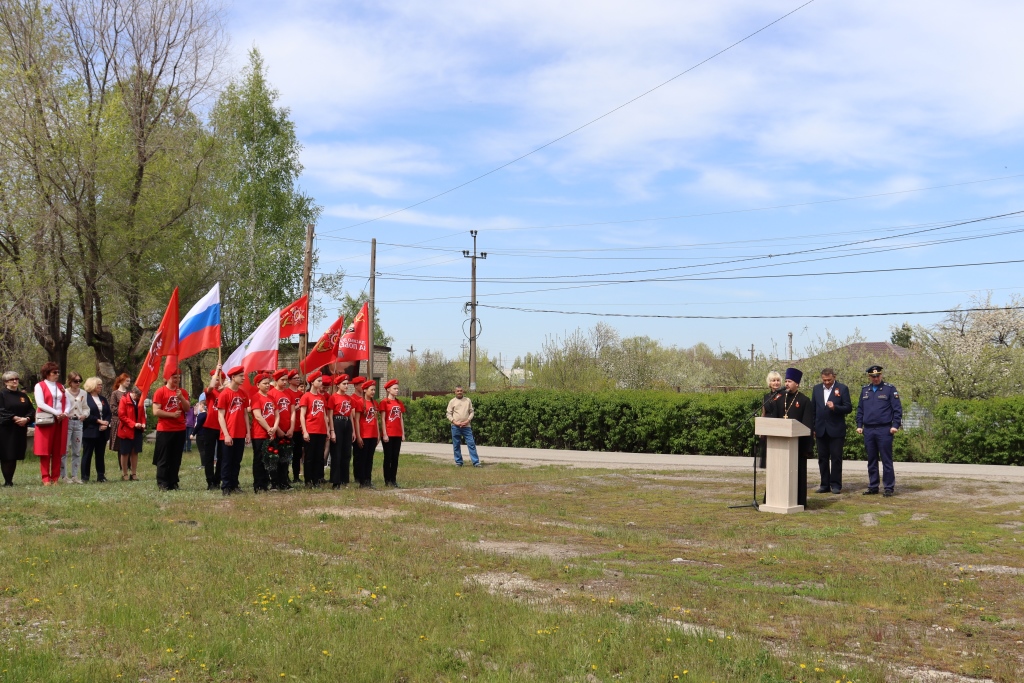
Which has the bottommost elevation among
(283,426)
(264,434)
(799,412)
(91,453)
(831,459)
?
(91,453)

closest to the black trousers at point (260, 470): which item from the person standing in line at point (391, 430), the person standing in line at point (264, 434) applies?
the person standing in line at point (264, 434)

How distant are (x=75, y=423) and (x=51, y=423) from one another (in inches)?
18.9

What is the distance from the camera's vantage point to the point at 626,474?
18.3 meters

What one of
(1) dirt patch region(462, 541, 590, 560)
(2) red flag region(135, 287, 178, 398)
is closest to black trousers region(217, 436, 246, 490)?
(2) red flag region(135, 287, 178, 398)

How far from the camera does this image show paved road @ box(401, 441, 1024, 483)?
58.7 ft

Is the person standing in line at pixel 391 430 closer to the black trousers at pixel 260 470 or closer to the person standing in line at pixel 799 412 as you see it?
the black trousers at pixel 260 470

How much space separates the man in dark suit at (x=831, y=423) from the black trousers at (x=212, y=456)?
920 cm

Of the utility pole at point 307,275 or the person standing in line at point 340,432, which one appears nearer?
the person standing in line at point 340,432

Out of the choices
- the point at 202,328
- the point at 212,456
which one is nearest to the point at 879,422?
the point at 212,456

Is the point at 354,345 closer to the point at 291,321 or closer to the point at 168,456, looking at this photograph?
the point at 291,321

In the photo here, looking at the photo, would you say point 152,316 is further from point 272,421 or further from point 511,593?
point 511,593

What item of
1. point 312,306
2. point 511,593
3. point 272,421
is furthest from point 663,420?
point 312,306

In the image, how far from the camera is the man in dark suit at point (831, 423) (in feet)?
45.0

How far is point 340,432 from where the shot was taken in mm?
14586
